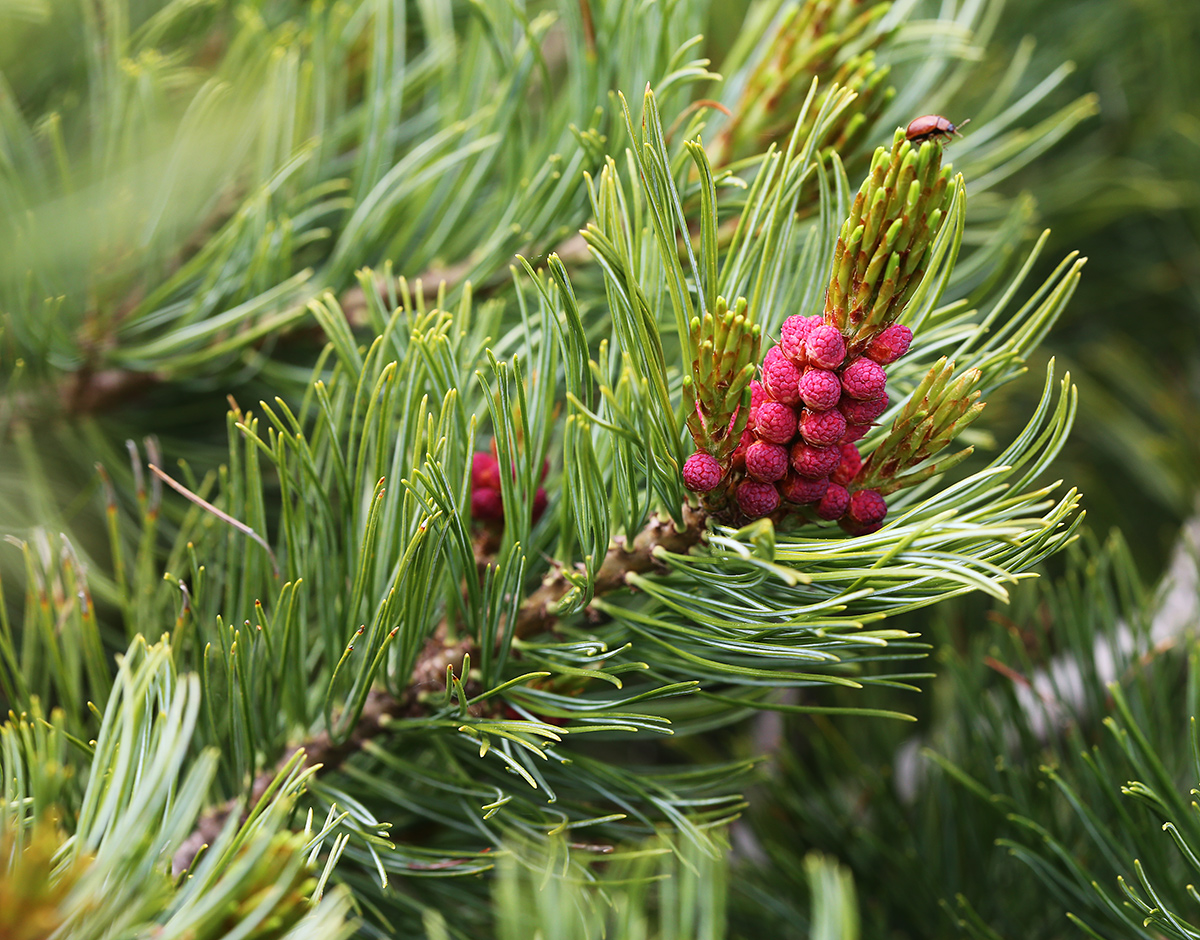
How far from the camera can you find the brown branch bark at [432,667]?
1.21 ft

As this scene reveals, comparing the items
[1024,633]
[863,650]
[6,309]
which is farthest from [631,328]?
[1024,633]

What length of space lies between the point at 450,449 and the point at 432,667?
0.11m

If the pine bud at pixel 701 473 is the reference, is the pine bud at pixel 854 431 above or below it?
above

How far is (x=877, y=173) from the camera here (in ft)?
0.98

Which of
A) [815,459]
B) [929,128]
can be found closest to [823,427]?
[815,459]

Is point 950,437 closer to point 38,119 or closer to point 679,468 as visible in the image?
point 679,468

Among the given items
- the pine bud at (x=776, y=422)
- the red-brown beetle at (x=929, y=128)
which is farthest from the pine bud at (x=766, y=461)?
the red-brown beetle at (x=929, y=128)

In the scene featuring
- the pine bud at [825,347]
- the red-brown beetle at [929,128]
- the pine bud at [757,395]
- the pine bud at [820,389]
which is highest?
the red-brown beetle at [929,128]

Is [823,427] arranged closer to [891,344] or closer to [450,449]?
[891,344]

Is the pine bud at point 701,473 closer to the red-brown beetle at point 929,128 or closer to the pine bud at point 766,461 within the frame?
the pine bud at point 766,461

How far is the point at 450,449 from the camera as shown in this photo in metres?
0.36

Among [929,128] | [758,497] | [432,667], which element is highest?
[929,128]

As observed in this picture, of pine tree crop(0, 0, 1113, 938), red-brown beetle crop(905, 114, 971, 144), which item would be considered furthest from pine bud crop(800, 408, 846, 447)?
red-brown beetle crop(905, 114, 971, 144)

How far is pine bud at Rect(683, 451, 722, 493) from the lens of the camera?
1.06ft
